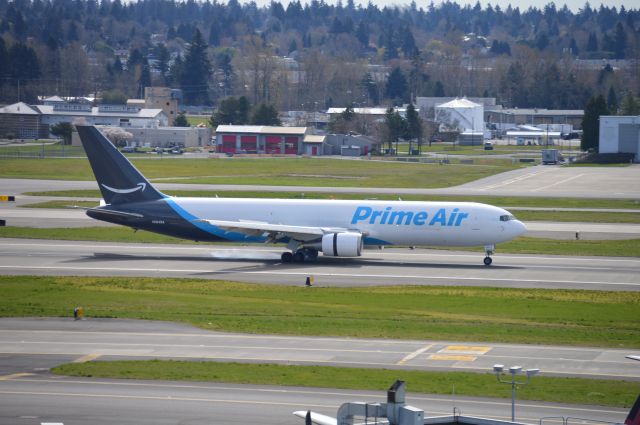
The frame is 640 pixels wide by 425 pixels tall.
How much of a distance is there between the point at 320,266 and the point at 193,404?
2710 centimetres

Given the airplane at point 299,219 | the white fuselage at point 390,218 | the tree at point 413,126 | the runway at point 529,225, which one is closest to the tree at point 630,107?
the tree at point 413,126

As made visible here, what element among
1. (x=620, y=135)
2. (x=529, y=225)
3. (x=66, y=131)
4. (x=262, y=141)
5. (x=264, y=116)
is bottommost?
(x=529, y=225)

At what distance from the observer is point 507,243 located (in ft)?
207

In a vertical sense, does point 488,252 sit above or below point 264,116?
below

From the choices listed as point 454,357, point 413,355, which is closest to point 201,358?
point 413,355

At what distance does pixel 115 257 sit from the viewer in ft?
181

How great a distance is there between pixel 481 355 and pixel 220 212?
25885mm

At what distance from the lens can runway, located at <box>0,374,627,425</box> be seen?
25438 mm

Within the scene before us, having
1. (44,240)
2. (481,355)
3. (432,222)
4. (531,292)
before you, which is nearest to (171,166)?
(44,240)

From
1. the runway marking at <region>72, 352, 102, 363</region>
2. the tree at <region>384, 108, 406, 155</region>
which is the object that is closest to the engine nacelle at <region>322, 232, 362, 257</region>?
the runway marking at <region>72, 352, 102, 363</region>

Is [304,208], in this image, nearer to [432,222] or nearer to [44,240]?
[432,222]

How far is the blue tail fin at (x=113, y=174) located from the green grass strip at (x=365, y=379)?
26.2m

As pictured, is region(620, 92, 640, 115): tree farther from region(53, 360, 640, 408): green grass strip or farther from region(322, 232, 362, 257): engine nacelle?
region(53, 360, 640, 408): green grass strip

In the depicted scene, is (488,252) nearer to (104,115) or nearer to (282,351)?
(282,351)
